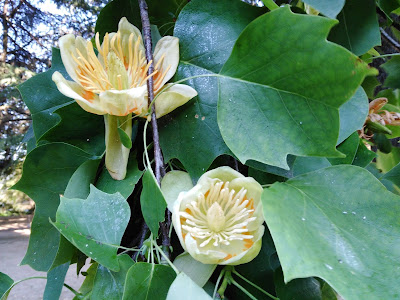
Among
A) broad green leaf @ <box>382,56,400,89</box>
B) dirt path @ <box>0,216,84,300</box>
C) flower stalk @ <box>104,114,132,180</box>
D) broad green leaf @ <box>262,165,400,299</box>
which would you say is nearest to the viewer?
broad green leaf @ <box>262,165,400,299</box>

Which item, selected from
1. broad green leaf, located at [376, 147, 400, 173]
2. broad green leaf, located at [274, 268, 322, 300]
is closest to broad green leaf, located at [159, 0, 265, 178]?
broad green leaf, located at [274, 268, 322, 300]

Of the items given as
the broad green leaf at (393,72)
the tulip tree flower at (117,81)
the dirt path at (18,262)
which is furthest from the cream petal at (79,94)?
the dirt path at (18,262)

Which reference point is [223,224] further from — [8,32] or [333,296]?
[8,32]

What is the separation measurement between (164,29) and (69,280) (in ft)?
9.42

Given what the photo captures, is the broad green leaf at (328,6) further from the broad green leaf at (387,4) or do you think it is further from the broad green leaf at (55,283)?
the broad green leaf at (55,283)

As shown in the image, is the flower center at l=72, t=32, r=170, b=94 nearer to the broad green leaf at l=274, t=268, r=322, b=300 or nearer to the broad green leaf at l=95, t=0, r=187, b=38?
the broad green leaf at l=95, t=0, r=187, b=38

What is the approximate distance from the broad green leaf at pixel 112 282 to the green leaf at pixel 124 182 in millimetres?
50

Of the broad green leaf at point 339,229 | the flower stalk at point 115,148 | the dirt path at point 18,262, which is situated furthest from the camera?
the dirt path at point 18,262

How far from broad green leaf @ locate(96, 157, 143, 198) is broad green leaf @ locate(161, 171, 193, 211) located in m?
0.03

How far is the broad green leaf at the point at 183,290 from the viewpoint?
0.22 meters

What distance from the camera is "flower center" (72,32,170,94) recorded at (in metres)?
0.30

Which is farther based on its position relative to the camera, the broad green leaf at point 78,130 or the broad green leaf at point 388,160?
the broad green leaf at point 388,160

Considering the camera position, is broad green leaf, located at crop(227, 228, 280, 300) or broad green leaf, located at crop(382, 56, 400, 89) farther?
broad green leaf, located at crop(382, 56, 400, 89)

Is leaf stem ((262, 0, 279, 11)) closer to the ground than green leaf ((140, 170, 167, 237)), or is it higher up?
higher up
